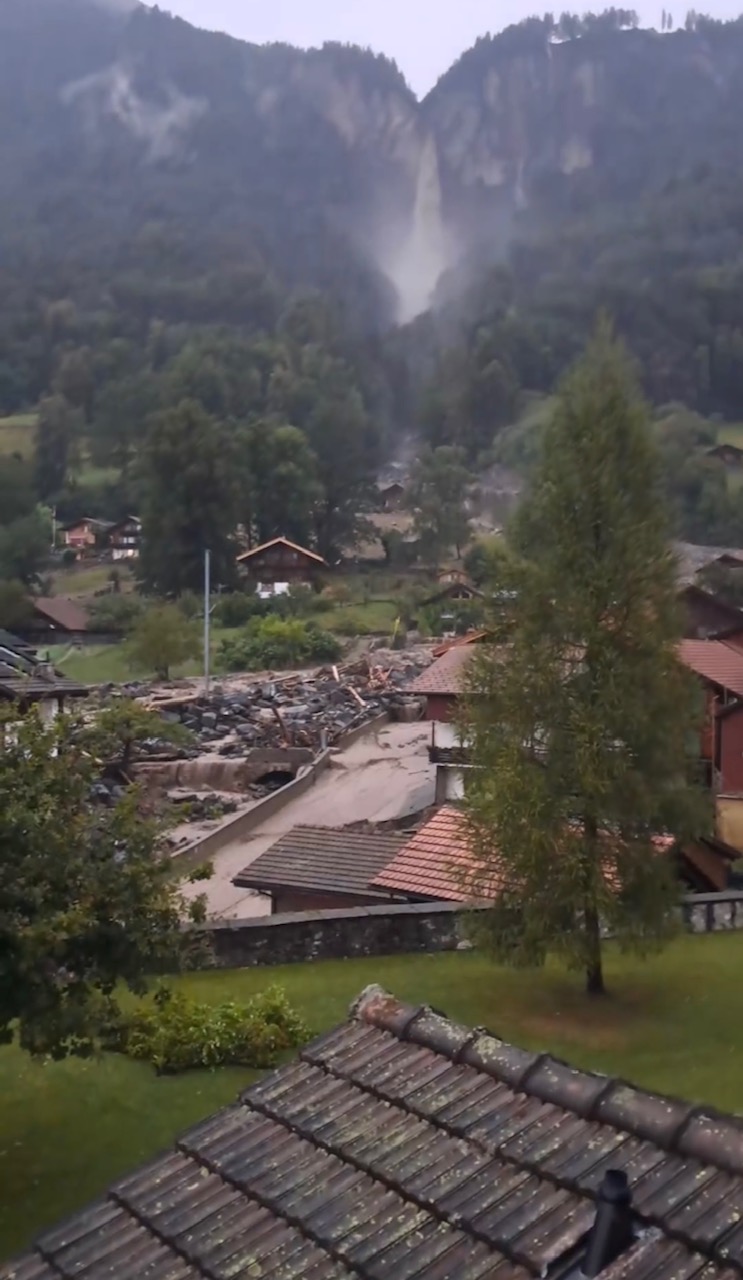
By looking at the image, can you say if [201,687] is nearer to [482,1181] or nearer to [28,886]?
[28,886]

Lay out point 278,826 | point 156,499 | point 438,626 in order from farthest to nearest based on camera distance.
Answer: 1. point 156,499
2. point 438,626
3. point 278,826

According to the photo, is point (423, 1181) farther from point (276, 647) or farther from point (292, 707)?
point (276, 647)

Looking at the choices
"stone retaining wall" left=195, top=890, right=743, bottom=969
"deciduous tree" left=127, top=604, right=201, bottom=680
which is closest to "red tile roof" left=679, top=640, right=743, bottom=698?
"stone retaining wall" left=195, top=890, right=743, bottom=969

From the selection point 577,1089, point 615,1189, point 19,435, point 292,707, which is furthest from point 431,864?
point 19,435

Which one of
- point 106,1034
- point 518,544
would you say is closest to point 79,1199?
point 106,1034

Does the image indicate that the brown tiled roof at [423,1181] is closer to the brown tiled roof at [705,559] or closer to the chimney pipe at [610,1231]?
the chimney pipe at [610,1231]

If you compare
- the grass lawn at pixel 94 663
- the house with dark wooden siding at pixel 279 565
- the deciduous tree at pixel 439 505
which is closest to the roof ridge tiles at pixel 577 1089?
the grass lawn at pixel 94 663

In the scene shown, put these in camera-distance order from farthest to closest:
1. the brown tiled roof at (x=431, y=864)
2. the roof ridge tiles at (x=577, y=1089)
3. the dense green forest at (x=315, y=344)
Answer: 1. the dense green forest at (x=315, y=344)
2. the brown tiled roof at (x=431, y=864)
3. the roof ridge tiles at (x=577, y=1089)

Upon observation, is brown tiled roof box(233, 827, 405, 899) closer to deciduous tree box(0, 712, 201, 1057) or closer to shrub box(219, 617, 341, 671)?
deciduous tree box(0, 712, 201, 1057)
